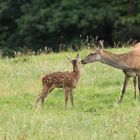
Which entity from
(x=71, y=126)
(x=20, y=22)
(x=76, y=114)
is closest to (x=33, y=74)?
(x=76, y=114)

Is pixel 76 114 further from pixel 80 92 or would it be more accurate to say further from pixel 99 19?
pixel 99 19

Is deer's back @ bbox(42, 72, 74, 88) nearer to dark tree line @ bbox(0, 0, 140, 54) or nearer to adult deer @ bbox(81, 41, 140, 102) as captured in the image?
adult deer @ bbox(81, 41, 140, 102)

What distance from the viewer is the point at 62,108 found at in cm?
1207

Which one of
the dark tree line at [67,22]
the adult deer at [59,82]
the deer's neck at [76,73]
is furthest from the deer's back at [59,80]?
the dark tree line at [67,22]

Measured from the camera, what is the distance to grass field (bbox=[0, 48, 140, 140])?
8969mm

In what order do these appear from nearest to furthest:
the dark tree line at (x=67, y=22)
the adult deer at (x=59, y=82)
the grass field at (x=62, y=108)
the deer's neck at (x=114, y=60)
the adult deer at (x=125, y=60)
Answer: the grass field at (x=62, y=108) < the adult deer at (x=59, y=82) < the adult deer at (x=125, y=60) < the deer's neck at (x=114, y=60) < the dark tree line at (x=67, y=22)

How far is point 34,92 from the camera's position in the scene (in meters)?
13.8

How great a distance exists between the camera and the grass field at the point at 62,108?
8.97 m

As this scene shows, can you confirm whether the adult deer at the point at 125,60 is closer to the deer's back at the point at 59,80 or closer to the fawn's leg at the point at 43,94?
the deer's back at the point at 59,80

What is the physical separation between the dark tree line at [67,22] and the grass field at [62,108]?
19.5 m

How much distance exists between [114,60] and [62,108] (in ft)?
5.96

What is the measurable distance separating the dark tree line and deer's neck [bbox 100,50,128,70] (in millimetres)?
23835

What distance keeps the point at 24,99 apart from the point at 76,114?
7.69ft

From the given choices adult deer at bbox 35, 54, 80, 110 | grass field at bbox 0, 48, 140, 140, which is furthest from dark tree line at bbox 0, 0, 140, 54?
adult deer at bbox 35, 54, 80, 110
